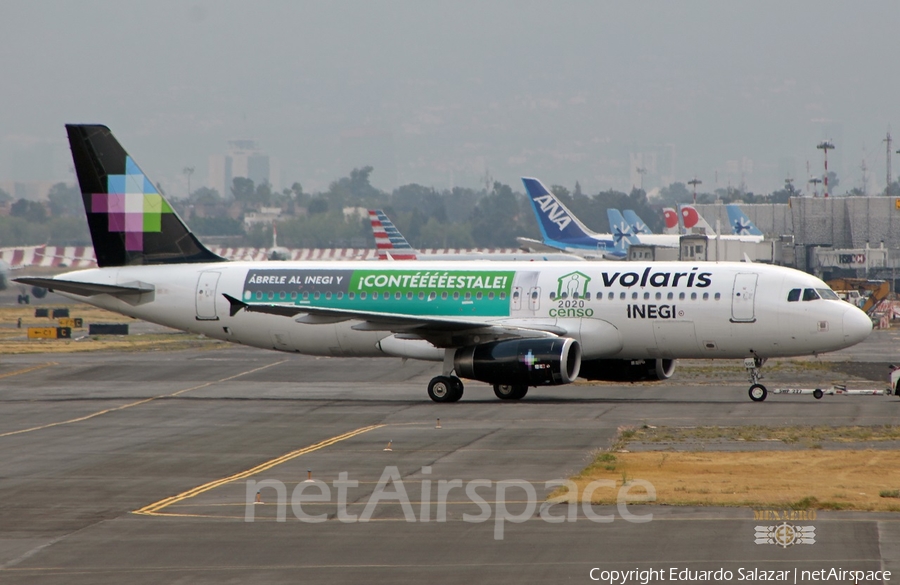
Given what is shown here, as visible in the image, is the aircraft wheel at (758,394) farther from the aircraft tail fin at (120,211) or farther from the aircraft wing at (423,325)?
the aircraft tail fin at (120,211)

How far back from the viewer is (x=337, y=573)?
1661 cm

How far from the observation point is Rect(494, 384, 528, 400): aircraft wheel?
3956 cm

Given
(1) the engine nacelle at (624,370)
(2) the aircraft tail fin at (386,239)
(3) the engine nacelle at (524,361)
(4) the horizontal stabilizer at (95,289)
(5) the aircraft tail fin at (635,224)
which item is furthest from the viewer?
(5) the aircraft tail fin at (635,224)

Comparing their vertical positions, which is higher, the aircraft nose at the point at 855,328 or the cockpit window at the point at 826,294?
the cockpit window at the point at 826,294

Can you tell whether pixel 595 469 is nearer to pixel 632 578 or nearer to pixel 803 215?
pixel 632 578

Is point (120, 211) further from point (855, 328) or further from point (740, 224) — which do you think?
point (740, 224)

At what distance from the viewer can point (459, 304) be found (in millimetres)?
40469

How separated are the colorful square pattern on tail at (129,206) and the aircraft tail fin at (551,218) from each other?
90164 millimetres

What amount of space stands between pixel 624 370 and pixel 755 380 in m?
4.11

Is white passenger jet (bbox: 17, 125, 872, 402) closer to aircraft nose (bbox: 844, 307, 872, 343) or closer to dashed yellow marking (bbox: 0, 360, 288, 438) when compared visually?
aircraft nose (bbox: 844, 307, 872, 343)

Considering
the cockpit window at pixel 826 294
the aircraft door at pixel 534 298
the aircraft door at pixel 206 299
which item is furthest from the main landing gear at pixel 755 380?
the aircraft door at pixel 206 299

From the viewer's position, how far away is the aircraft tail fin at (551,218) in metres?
132

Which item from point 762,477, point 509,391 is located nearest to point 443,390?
point 509,391

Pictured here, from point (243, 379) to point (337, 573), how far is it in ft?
108
